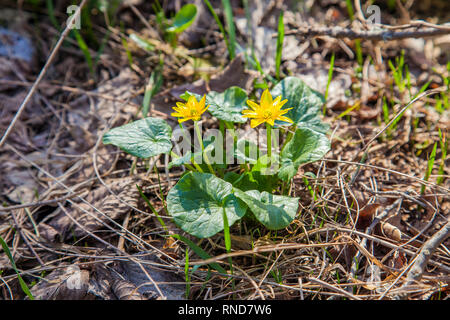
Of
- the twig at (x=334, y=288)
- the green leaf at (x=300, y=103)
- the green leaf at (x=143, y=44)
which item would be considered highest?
the green leaf at (x=143, y=44)

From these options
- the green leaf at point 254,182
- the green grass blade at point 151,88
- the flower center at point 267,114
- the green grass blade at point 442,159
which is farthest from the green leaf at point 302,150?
the green grass blade at point 151,88

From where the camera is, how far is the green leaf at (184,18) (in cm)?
238

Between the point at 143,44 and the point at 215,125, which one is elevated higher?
the point at 143,44

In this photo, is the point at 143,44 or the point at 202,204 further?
the point at 143,44

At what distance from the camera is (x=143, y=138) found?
1.57 m

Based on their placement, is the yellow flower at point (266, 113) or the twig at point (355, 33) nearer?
the yellow flower at point (266, 113)

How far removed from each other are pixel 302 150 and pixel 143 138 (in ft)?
2.40

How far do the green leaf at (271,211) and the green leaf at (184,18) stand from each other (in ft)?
4.79

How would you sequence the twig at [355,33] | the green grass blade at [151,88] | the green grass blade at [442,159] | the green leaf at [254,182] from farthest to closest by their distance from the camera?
the green grass blade at [151,88] → the twig at [355,33] → the green grass blade at [442,159] → the green leaf at [254,182]

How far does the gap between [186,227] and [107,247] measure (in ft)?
1.83

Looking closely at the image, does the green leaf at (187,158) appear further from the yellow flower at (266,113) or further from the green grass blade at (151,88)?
the green grass blade at (151,88)

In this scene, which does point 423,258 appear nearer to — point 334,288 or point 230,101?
point 334,288

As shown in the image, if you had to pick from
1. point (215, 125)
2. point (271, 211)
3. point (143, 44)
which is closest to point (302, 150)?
point (271, 211)

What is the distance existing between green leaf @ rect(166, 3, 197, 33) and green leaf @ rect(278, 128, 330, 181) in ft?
4.16
